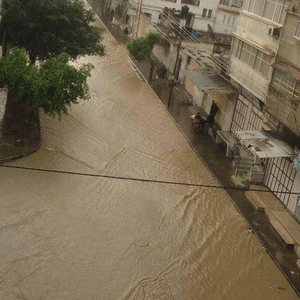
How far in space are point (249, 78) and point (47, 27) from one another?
367 inches

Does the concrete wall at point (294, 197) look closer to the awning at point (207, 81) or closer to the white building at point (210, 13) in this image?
the awning at point (207, 81)

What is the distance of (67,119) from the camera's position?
22.5 m

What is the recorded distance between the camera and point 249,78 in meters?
19.8

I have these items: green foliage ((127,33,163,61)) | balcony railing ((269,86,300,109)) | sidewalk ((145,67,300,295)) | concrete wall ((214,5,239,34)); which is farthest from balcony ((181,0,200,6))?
balcony railing ((269,86,300,109))

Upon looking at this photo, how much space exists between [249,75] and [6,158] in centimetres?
959

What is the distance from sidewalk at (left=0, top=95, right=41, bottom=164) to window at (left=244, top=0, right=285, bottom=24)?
963 centimetres

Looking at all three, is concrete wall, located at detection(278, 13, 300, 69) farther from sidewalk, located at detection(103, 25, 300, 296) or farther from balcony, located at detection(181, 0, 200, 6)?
balcony, located at detection(181, 0, 200, 6)

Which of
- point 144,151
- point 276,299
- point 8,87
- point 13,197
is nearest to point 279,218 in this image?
point 276,299

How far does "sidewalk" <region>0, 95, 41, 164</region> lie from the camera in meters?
17.8

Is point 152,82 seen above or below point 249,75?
below

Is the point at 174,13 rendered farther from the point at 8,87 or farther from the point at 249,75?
the point at 8,87

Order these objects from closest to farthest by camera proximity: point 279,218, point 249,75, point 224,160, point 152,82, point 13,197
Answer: point 13,197 < point 279,218 < point 249,75 < point 224,160 < point 152,82

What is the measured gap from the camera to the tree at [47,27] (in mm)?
21969

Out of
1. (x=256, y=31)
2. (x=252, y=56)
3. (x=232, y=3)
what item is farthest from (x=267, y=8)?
(x=232, y=3)
